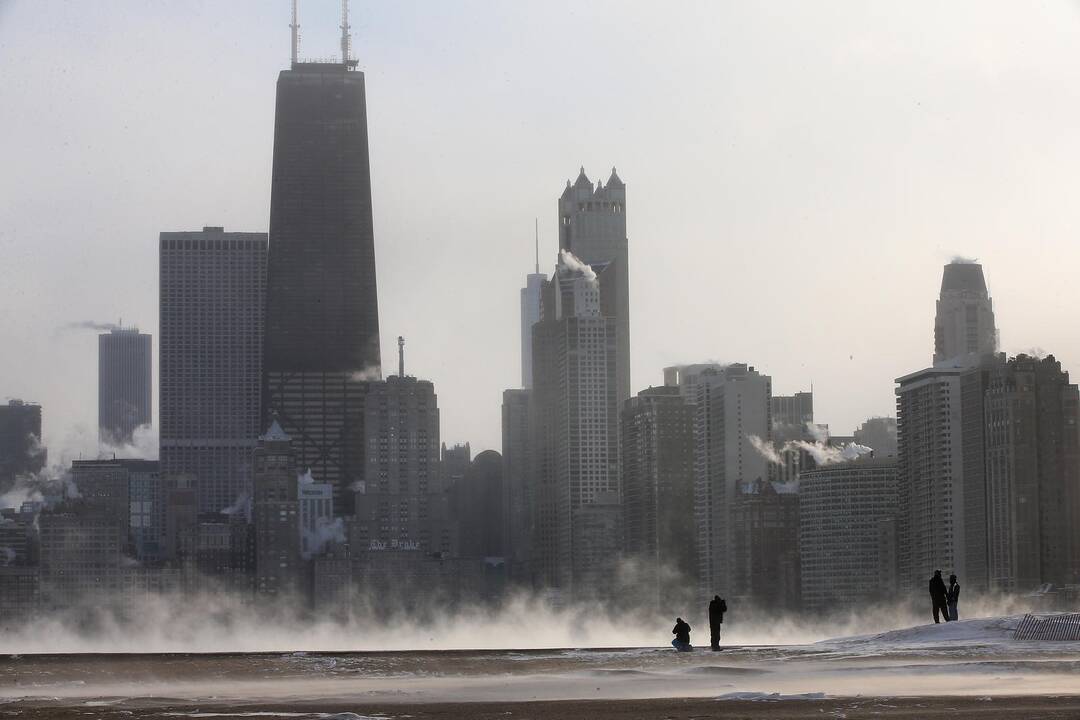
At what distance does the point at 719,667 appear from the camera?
60.0 m

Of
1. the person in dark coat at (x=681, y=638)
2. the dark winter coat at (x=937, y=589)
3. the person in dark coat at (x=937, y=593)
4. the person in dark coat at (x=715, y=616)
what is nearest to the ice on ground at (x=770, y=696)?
the person in dark coat at (x=681, y=638)

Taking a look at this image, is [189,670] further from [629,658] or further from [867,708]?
[867,708]

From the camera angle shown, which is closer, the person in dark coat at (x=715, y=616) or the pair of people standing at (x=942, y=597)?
the person in dark coat at (x=715, y=616)

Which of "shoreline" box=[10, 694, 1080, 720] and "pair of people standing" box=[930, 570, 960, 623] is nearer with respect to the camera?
"shoreline" box=[10, 694, 1080, 720]

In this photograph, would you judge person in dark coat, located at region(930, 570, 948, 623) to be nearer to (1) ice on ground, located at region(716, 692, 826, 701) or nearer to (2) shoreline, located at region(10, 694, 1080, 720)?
(1) ice on ground, located at region(716, 692, 826, 701)

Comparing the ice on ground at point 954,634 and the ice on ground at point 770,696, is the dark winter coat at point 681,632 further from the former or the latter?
the ice on ground at point 770,696

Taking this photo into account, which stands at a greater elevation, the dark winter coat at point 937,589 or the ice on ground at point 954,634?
the dark winter coat at point 937,589

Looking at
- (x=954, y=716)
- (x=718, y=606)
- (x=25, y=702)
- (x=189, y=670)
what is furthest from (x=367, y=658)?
(x=954, y=716)

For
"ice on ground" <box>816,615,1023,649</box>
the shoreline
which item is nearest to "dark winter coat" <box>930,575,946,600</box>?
"ice on ground" <box>816,615,1023,649</box>

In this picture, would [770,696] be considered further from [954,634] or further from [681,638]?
[681,638]

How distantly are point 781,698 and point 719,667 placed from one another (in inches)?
441

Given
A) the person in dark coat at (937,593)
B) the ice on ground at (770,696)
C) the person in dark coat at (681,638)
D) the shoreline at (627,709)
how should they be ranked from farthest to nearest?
the person in dark coat at (937,593), the person in dark coat at (681,638), the ice on ground at (770,696), the shoreline at (627,709)

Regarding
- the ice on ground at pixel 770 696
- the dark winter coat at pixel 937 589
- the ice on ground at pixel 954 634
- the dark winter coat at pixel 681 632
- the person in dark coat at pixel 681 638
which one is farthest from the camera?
the dark winter coat at pixel 937 589

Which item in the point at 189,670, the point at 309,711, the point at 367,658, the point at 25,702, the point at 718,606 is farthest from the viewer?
the point at 718,606
